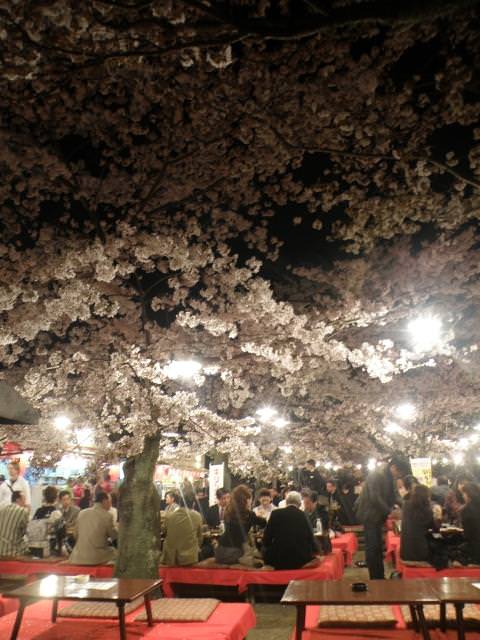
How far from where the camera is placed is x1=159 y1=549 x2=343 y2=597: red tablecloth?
847 cm

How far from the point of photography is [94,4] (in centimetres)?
491

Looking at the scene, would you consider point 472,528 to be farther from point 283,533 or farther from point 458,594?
point 458,594

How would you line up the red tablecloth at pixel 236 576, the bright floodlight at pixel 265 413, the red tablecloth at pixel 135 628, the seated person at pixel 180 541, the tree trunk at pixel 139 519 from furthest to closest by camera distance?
the bright floodlight at pixel 265 413 → the seated person at pixel 180 541 → the red tablecloth at pixel 236 576 → the tree trunk at pixel 139 519 → the red tablecloth at pixel 135 628

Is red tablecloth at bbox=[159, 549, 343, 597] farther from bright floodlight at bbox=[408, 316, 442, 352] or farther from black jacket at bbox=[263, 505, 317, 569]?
bright floodlight at bbox=[408, 316, 442, 352]

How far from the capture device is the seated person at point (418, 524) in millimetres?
8594

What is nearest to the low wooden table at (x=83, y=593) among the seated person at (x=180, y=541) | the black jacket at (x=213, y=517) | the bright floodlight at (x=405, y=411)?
the seated person at (x=180, y=541)

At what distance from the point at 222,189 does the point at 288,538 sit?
233 inches

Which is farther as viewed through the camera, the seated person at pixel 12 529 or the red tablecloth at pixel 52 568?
the seated person at pixel 12 529

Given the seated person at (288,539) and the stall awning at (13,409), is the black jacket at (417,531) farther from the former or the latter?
the stall awning at (13,409)

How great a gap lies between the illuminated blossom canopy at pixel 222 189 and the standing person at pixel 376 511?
2.19 meters

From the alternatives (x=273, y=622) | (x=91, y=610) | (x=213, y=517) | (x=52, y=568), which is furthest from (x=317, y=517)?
(x=91, y=610)

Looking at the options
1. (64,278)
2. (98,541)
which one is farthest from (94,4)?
(98,541)

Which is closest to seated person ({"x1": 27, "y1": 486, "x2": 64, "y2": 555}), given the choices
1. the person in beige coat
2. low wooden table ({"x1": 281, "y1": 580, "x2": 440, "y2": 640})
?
the person in beige coat

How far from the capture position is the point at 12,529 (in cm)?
960
